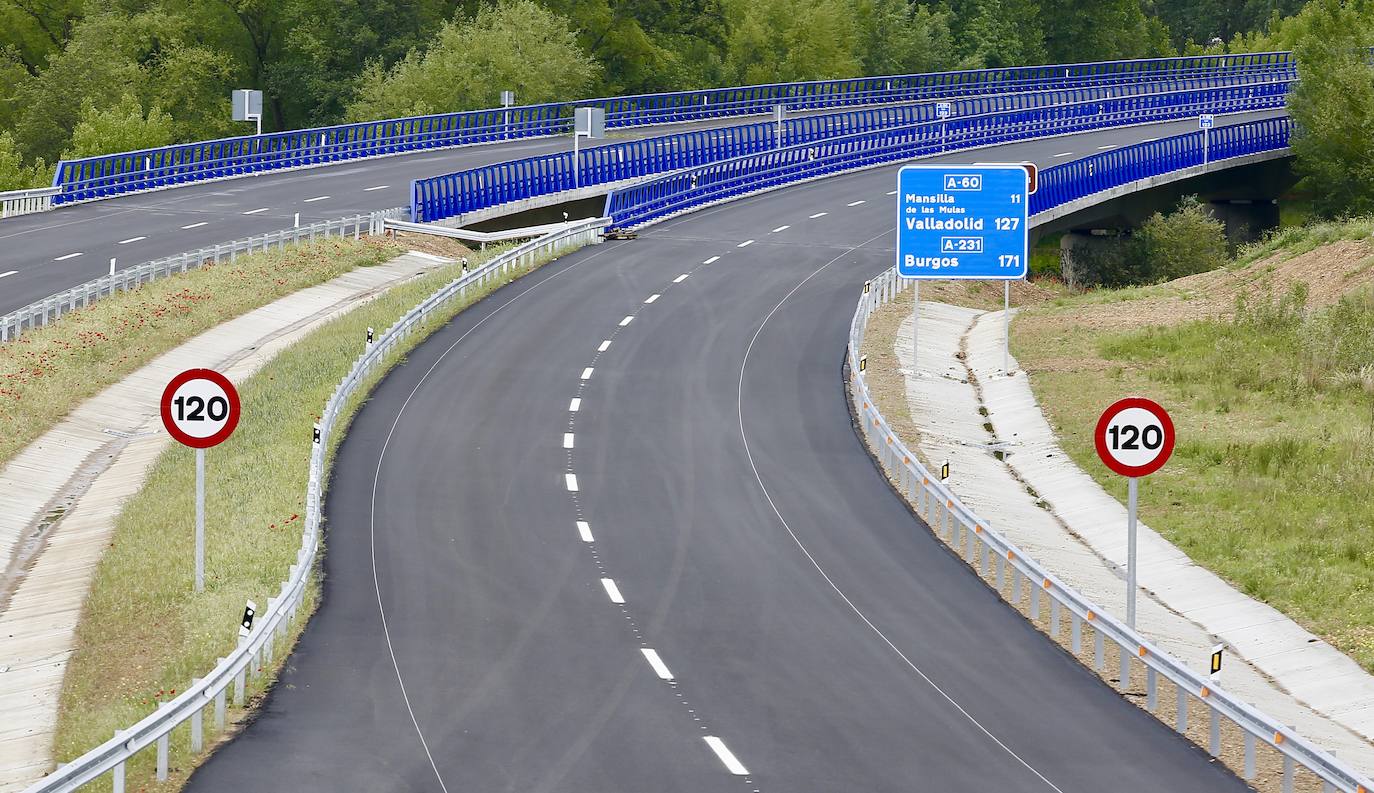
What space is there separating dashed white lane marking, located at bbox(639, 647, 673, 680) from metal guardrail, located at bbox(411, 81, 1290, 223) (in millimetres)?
40151

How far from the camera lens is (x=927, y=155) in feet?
264

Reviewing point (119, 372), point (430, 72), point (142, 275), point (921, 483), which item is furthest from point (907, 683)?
point (430, 72)

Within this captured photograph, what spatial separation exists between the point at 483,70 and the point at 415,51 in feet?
17.0

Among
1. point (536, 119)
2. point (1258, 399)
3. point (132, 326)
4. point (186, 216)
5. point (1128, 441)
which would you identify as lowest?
point (1258, 399)

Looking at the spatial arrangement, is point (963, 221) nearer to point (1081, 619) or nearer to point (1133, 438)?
point (1081, 619)

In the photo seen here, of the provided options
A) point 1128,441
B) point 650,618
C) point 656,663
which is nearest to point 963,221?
point 650,618

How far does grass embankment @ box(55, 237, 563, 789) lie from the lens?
18.3 metres

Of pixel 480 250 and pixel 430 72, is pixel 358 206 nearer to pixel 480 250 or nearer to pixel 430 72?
pixel 480 250

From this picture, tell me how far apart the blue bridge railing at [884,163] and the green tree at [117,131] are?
33372mm

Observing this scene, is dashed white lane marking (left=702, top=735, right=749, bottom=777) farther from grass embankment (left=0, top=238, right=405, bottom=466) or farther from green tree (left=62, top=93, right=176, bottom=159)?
green tree (left=62, top=93, right=176, bottom=159)

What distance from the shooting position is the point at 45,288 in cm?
4691

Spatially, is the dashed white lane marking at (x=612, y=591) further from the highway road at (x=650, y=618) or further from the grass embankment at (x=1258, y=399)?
the grass embankment at (x=1258, y=399)

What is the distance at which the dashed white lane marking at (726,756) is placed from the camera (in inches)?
615

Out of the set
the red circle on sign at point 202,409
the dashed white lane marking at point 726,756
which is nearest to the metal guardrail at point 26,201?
the red circle on sign at point 202,409
